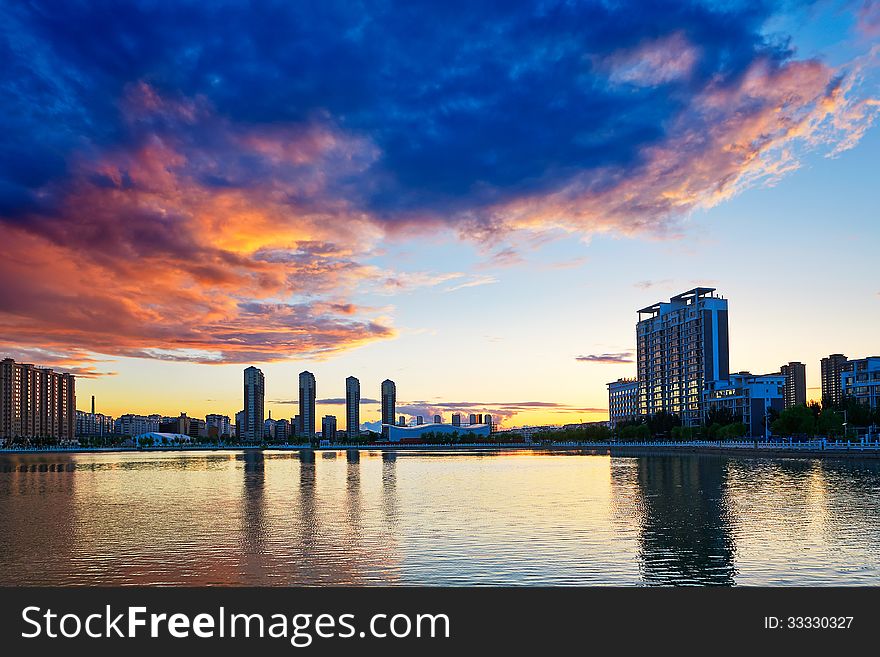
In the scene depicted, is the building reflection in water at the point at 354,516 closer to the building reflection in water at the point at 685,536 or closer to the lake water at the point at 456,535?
the lake water at the point at 456,535

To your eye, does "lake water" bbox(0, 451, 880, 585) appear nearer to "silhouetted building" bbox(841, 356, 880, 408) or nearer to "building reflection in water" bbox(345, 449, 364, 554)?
"building reflection in water" bbox(345, 449, 364, 554)

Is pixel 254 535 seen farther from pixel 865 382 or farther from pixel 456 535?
pixel 865 382

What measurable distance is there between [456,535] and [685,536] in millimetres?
11820

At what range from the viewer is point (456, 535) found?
137 feet

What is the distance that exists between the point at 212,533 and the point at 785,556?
97.9ft

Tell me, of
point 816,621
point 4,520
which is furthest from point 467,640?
point 4,520

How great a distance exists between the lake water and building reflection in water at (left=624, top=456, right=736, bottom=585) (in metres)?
Answer: 0.13

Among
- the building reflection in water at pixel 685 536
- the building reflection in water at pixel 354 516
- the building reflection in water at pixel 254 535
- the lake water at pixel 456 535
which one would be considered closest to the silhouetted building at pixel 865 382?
the lake water at pixel 456 535

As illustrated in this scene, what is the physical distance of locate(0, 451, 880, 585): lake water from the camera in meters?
30.8

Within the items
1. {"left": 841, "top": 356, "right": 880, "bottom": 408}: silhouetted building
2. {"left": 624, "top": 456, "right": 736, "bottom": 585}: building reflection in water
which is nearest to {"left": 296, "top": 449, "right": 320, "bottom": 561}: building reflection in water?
{"left": 624, "top": 456, "right": 736, "bottom": 585}: building reflection in water

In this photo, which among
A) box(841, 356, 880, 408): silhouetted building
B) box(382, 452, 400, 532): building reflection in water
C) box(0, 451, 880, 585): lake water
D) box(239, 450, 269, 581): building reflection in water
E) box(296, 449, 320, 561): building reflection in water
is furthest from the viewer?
box(841, 356, 880, 408): silhouetted building

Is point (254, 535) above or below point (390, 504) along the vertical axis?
above

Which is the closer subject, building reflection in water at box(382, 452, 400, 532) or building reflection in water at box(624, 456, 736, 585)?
building reflection in water at box(624, 456, 736, 585)

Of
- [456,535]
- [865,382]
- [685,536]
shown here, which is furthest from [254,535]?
[865,382]
